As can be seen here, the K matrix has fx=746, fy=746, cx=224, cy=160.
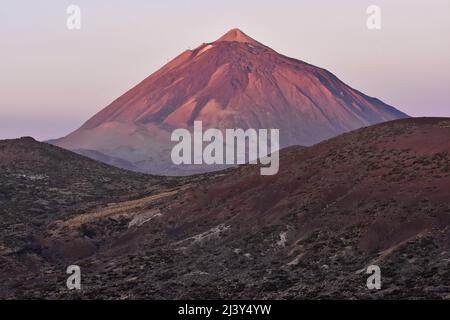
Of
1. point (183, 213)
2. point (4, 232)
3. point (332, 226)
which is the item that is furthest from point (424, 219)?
point (4, 232)

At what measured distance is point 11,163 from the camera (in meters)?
104

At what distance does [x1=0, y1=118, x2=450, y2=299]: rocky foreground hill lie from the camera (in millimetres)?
46750

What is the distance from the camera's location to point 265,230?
59.9 meters

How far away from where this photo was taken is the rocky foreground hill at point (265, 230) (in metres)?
46.8
